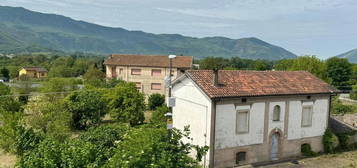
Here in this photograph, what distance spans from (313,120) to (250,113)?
5.87 metres

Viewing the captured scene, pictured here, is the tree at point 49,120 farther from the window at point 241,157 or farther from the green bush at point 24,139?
the window at point 241,157

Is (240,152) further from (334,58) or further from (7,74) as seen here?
(7,74)

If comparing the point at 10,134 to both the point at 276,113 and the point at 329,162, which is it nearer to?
the point at 276,113

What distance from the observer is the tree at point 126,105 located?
2984cm

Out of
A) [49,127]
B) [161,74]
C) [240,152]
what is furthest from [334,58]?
[49,127]

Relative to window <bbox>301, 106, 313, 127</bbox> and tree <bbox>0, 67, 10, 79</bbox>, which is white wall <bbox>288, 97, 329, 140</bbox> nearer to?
window <bbox>301, 106, 313, 127</bbox>

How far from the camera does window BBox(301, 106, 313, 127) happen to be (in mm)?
21984

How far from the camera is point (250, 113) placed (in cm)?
1981

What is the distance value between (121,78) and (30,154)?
4081 cm

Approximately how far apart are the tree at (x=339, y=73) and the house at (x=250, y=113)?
5457cm

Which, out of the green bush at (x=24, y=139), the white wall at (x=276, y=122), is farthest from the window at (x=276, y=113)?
the green bush at (x=24, y=139)

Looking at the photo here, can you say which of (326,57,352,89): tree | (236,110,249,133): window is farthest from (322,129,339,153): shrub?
(326,57,352,89): tree

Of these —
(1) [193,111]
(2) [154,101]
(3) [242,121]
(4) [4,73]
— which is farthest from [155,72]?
(4) [4,73]

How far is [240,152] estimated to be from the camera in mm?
19906
